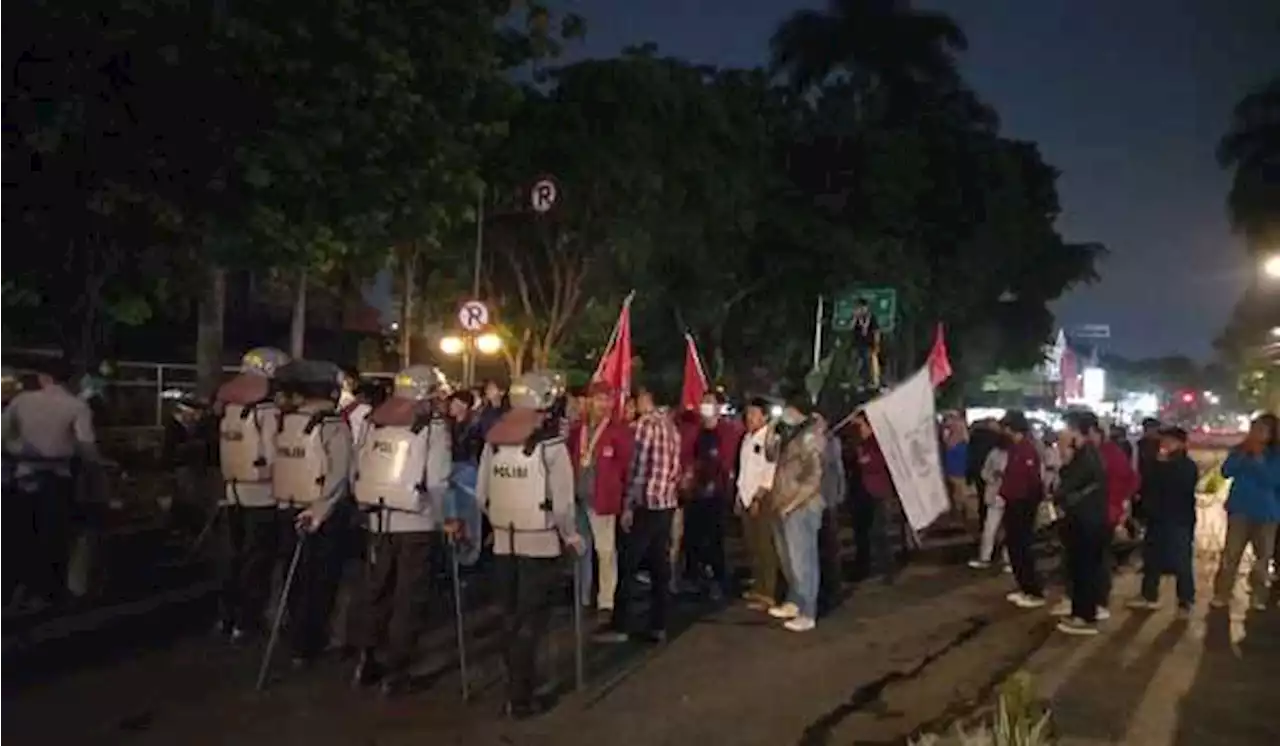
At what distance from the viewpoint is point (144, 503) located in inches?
749

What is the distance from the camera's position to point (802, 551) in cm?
1271

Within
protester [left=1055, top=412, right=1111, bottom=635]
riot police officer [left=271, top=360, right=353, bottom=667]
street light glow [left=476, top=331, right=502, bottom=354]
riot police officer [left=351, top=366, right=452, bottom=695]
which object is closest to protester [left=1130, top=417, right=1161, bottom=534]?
protester [left=1055, top=412, right=1111, bottom=635]

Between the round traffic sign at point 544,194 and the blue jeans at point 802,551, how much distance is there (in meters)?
12.9

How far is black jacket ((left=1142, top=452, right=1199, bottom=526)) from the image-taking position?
47.6ft

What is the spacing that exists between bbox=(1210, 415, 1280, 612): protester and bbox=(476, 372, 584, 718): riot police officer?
7.96 meters

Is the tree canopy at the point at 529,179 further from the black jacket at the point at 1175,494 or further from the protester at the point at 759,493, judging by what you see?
the black jacket at the point at 1175,494

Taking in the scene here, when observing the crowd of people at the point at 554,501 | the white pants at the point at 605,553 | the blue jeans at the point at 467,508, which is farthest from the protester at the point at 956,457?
the blue jeans at the point at 467,508

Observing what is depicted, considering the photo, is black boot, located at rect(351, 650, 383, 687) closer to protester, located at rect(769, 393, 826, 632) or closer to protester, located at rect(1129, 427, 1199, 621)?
protester, located at rect(769, 393, 826, 632)

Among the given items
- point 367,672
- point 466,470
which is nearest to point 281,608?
point 367,672

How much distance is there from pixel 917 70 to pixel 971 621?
35.5m

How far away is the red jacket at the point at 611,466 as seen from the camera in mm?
12227

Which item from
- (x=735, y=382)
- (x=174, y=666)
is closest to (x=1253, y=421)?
(x=174, y=666)

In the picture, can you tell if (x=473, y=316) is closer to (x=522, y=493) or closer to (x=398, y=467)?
(x=398, y=467)

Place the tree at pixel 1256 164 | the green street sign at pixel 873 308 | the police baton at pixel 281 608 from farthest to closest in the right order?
the tree at pixel 1256 164, the green street sign at pixel 873 308, the police baton at pixel 281 608
